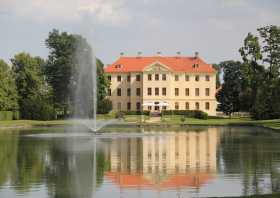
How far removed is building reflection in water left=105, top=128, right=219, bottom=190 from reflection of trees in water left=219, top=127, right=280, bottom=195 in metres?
0.61

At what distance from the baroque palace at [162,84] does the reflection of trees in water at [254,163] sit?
162ft

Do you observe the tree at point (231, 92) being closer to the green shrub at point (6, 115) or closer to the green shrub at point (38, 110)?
the green shrub at point (38, 110)

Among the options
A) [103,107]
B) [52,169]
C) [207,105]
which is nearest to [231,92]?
[207,105]

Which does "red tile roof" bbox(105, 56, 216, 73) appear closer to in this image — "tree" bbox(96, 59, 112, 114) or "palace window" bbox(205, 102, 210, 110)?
"palace window" bbox(205, 102, 210, 110)

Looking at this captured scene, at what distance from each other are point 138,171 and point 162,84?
201 ft

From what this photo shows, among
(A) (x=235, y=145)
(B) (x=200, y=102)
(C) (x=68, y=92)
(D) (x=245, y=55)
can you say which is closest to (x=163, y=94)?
(B) (x=200, y=102)

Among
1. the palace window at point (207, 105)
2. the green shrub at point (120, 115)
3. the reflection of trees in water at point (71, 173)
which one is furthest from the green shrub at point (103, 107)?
the reflection of trees in water at point (71, 173)

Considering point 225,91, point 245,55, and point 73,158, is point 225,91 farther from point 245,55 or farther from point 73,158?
point 73,158

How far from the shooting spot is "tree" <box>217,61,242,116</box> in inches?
3063

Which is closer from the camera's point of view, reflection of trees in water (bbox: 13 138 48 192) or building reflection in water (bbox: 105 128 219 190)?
reflection of trees in water (bbox: 13 138 48 192)

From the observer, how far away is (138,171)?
1800 centimetres

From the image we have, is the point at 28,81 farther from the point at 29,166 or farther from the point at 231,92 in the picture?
the point at 29,166

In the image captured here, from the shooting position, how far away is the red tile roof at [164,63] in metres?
79.5

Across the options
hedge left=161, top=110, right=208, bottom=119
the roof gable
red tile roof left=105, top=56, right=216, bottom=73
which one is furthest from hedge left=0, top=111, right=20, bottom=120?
the roof gable
